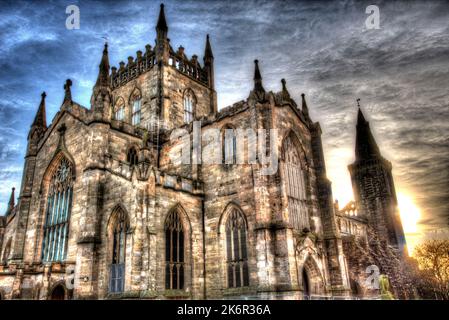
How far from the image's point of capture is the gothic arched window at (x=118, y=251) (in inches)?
736

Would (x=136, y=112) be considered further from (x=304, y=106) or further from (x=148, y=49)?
(x=304, y=106)

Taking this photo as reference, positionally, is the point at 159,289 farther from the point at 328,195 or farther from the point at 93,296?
the point at 328,195

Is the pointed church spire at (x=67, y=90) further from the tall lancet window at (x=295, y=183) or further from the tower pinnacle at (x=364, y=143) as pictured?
the tower pinnacle at (x=364, y=143)

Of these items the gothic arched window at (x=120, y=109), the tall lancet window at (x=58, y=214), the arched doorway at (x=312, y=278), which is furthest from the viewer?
the gothic arched window at (x=120, y=109)

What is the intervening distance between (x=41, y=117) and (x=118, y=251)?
1662 cm

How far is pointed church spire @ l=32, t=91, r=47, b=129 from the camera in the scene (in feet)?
Answer: 97.0

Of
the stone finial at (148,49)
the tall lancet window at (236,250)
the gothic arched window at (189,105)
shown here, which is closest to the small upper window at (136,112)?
the gothic arched window at (189,105)

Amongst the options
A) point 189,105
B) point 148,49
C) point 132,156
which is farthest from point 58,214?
point 148,49

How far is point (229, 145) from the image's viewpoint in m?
22.8

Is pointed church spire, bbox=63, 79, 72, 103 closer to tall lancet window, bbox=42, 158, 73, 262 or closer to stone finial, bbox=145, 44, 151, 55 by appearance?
tall lancet window, bbox=42, 158, 73, 262

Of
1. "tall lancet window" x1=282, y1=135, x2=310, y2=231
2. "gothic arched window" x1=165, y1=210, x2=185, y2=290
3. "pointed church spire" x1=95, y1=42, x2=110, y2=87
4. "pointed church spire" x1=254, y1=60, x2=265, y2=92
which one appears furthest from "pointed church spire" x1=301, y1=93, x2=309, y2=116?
"pointed church spire" x1=95, y1=42, x2=110, y2=87

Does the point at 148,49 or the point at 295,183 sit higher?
the point at 148,49

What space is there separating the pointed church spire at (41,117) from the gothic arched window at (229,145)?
53.9 feet
